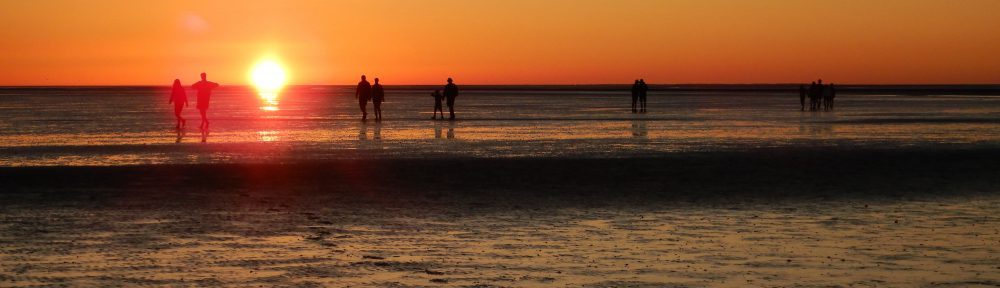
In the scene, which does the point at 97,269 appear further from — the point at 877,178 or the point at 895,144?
the point at 895,144

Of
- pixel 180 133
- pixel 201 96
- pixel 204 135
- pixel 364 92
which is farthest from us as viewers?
pixel 364 92

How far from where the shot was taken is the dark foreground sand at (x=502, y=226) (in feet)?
28.7

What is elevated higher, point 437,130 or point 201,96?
point 201,96

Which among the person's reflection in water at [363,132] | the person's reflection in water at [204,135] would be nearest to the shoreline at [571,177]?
the person's reflection in water at [204,135]

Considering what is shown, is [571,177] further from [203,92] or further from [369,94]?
[369,94]

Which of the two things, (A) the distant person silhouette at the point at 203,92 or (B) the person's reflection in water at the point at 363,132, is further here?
(A) the distant person silhouette at the point at 203,92

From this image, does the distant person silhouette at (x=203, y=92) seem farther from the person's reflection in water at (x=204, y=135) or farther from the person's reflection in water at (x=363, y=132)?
the person's reflection in water at (x=363, y=132)

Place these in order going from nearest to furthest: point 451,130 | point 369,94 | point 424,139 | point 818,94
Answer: point 424,139 → point 451,130 → point 369,94 → point 818,94

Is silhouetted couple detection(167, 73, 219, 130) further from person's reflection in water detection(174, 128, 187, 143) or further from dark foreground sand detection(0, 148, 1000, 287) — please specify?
dark foreground sand detection(0, 148, 1000, 287)

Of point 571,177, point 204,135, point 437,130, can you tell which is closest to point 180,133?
point 204,135

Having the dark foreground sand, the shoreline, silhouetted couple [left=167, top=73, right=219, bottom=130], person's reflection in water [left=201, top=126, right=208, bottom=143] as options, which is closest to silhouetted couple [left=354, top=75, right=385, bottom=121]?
silhouetted couple [left=167, top=73, right=219, bottom=130]

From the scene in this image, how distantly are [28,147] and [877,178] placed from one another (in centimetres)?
1717

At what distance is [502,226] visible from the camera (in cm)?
1160

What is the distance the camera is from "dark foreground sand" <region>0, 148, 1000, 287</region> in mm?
8734
